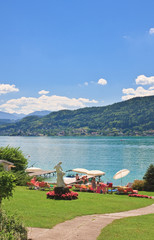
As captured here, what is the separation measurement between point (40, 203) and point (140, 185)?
17924 mm

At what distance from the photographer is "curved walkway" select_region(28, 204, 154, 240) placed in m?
10.1

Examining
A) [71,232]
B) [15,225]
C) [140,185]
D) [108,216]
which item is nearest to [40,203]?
[108,216]

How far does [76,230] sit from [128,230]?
2.29 m

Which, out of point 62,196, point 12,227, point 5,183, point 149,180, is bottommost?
point 149,180

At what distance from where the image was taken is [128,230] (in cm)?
1121

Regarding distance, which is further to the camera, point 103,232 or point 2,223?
point 103,232

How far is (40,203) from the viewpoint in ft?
56.5

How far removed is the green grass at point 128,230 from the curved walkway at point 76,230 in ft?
1.30

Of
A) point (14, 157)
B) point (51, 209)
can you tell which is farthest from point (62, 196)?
point (14, 157)

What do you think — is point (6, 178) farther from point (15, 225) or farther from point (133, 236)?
point (133, 236)

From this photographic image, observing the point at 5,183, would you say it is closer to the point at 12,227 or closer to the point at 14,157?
the point at 12,227

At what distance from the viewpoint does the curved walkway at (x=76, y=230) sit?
33.0ft

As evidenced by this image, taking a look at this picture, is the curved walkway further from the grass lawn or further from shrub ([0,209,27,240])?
shrub ([0,209,27,240])

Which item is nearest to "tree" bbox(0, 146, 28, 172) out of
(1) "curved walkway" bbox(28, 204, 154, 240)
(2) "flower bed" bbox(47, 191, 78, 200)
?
(2) "flower bed" bbox(47, 191, 78, 200)
